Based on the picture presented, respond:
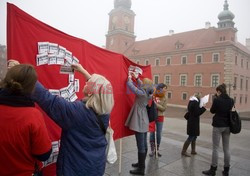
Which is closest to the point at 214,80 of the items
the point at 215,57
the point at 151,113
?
the point at 215,57

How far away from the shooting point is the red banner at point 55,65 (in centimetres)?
235

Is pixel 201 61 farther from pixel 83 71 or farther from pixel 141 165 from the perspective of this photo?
pixel 83 71

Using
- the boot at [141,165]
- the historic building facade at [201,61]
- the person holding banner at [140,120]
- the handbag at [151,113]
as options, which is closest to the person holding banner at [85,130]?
the person holding banner at [140,120]

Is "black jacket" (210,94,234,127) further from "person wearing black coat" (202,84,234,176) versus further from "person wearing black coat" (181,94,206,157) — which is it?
"person wearing black coat" (181,94,206,157)

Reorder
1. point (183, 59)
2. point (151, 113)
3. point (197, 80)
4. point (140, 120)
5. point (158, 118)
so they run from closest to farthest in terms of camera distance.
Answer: point (140, 120)
point (151, 113)
point (158, 118)
point (197, 80)
point (183, 59)

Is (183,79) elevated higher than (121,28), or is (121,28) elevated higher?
(121,28)

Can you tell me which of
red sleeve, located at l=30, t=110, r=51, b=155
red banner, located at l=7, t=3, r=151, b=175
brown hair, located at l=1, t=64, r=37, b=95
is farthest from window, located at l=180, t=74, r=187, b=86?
brown hair, located at l=1, t=64, r=37, b=95

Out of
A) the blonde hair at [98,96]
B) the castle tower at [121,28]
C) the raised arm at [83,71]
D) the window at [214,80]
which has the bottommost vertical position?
the blonde hair at [98,96]

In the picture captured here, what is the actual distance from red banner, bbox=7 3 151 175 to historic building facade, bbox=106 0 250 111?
3152 centimetres

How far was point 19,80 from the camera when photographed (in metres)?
1.63

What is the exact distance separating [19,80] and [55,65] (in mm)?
1180

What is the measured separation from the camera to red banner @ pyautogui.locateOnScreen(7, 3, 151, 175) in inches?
92.4

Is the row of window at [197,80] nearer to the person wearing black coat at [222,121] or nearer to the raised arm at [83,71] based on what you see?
the person wearing black coat at [222,121]

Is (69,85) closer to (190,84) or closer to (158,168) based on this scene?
(158,168)
